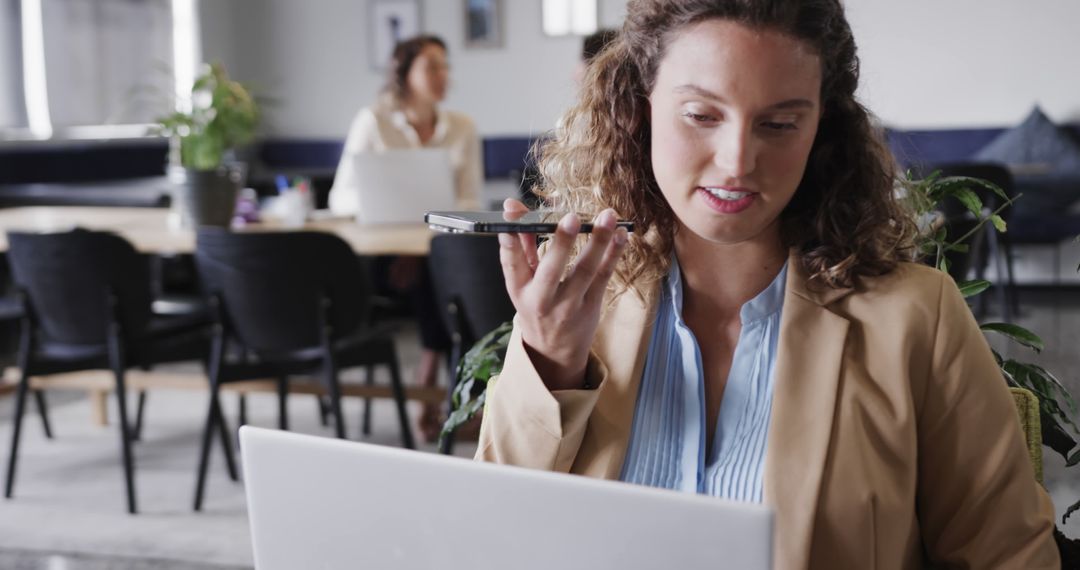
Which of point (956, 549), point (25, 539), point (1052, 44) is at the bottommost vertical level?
point (25, 539)

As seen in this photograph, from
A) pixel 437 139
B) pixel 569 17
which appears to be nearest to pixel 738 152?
pixel 437 139

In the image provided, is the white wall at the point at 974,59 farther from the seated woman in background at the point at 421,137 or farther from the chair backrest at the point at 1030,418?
the chair backrest at the point at 1030,418

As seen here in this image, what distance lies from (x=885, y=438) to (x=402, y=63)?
11.4 ft

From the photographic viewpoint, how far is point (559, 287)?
1036mm

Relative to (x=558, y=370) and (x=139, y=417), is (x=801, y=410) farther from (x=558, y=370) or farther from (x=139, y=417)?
(x=139, y=417)

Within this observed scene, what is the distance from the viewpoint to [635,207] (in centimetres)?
128

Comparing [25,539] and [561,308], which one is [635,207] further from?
[25,539]

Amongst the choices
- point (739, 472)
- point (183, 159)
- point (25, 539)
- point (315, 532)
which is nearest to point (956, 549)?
point (739, 472)

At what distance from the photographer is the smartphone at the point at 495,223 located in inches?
37.8

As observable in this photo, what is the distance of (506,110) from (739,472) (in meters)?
7.08

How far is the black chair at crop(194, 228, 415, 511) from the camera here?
318cm

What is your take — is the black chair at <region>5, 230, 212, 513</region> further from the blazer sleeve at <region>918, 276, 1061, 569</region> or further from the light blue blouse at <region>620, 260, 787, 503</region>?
the blazer sleeve at <region>918, 276, 1061, 569</region>

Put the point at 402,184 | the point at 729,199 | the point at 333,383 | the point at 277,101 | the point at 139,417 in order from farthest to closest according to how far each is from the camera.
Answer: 1. the point at 277,101
2. the point at 139,417
3. the point at 402,184
4. the point at 333,383
5. the point at 729,199

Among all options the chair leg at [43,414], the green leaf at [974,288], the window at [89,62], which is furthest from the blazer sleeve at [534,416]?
the window at [89,62]
